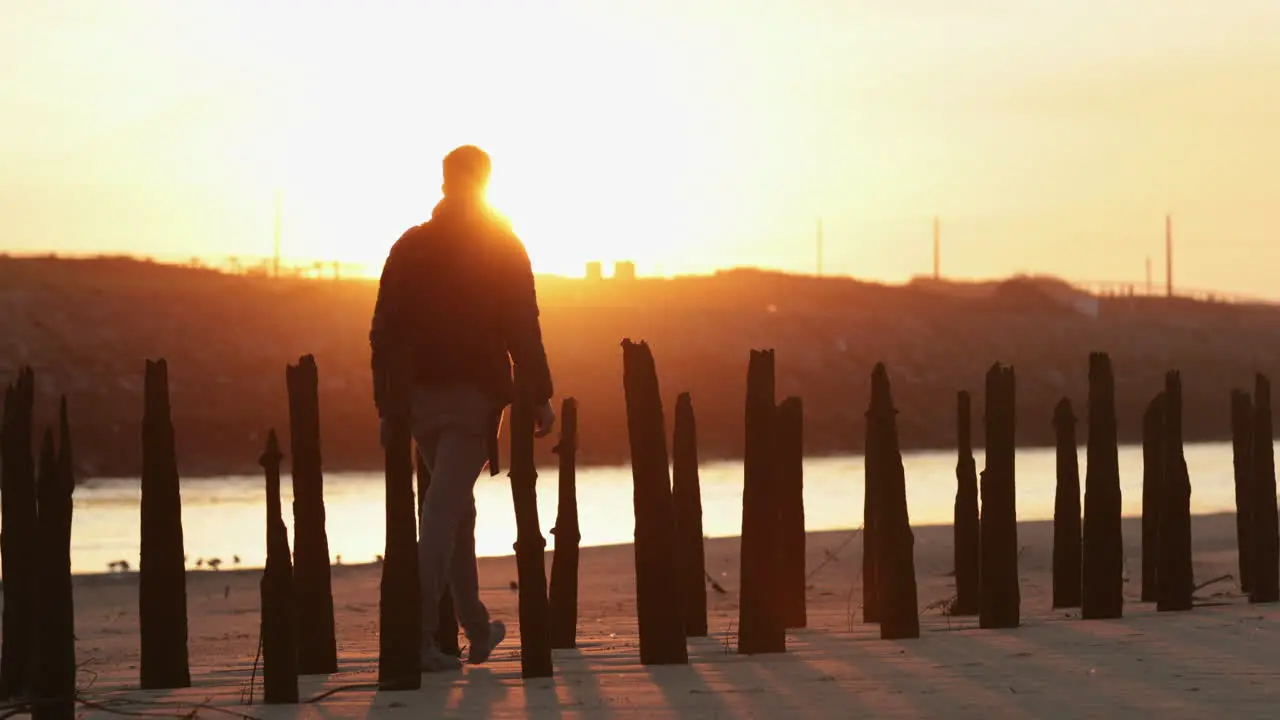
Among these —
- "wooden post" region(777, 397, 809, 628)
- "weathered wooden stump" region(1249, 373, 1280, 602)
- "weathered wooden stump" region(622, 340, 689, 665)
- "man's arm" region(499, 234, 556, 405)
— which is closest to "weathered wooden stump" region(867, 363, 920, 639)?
"wooden post" region(777, 397, 809, 628)

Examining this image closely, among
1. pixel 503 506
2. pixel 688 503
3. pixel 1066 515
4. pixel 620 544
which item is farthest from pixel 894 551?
pixel 503 506

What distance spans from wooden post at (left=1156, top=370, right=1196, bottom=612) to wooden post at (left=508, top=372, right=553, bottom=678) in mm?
3777

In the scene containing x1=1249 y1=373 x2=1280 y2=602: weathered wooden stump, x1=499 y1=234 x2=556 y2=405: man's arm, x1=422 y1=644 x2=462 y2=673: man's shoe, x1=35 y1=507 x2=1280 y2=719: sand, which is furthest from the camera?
x1=1249 y1=373 x2=1280 y2=602: weathered wooden stump

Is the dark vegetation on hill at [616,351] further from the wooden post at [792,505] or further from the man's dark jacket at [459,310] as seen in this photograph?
the man's dark jacket at [459,310]

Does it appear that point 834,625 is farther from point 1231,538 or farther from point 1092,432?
point 1231,538

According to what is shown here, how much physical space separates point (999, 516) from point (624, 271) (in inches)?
2621

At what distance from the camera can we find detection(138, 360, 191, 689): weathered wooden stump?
21.3 ft

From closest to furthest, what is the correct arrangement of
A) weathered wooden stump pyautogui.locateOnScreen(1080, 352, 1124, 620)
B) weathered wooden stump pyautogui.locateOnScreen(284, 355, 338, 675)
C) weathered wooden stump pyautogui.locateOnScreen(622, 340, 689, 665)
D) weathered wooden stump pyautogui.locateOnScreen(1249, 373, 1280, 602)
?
weathered wooden stump pyautogui.locateOnScreen(284, 355, 338, 675) → weathered wooden stump pyautogui.locateOnScreen(622, 340, 689, 665) → weathered wooden stump pyautogui.locateOnScreen(1080, 352, 1124, 620) → weathered wooden stump pyautogui.locateOnScreen(1249, 373, 1280, 602)

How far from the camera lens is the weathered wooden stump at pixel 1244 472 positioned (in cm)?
1016

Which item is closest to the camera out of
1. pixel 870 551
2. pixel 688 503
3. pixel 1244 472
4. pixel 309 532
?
pixel 309 532

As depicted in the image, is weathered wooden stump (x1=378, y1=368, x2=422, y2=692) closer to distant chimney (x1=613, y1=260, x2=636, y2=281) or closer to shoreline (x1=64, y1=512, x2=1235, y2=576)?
shoreline (x1=64, y1=512, x2=1235, y2=576)

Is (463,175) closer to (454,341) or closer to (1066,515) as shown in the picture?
(454,341)

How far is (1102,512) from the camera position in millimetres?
8820

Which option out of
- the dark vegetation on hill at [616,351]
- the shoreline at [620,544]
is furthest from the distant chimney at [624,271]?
the shoreline at [620,544]
